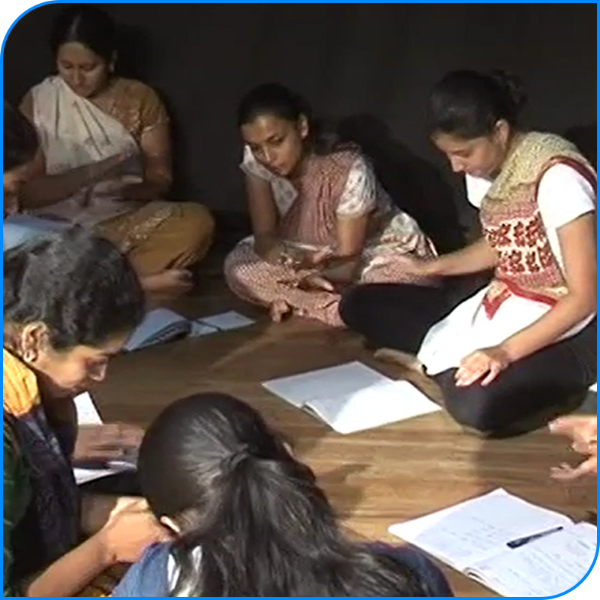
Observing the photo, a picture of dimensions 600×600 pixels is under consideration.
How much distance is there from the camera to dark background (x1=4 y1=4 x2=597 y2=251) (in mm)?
2586

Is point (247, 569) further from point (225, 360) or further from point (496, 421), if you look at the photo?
point (225, 360)

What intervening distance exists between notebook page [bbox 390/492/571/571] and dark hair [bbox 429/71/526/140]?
553 mm

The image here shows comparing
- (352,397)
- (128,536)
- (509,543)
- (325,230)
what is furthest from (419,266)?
(128,536)

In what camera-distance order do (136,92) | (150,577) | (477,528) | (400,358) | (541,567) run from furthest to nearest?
(136,92) < (400,358) < (477,528) < (541,567) < (150,577)

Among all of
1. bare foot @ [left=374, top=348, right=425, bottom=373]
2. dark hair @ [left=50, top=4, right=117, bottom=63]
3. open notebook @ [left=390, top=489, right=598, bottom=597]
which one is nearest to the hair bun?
bare foot @ [left=374, top=348, right=425, bottom=373]

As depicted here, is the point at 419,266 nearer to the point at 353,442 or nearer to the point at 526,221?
the point at 526,221

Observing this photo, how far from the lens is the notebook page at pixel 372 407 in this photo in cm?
201

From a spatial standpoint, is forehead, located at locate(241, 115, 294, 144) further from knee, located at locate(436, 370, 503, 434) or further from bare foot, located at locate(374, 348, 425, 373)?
knee, located at locate(436, 370, 503, 434)

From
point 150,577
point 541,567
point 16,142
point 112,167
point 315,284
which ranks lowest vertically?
point 541,567

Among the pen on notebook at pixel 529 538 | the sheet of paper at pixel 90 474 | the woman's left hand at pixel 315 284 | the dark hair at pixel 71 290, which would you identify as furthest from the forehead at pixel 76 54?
the pen on notebook at pixel 529 538

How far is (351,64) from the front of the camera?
2.70 meters

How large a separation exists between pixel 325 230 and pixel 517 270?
659 mm

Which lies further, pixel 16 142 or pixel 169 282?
pixel 169 282

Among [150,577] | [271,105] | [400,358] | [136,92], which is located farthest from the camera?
[136,92]
